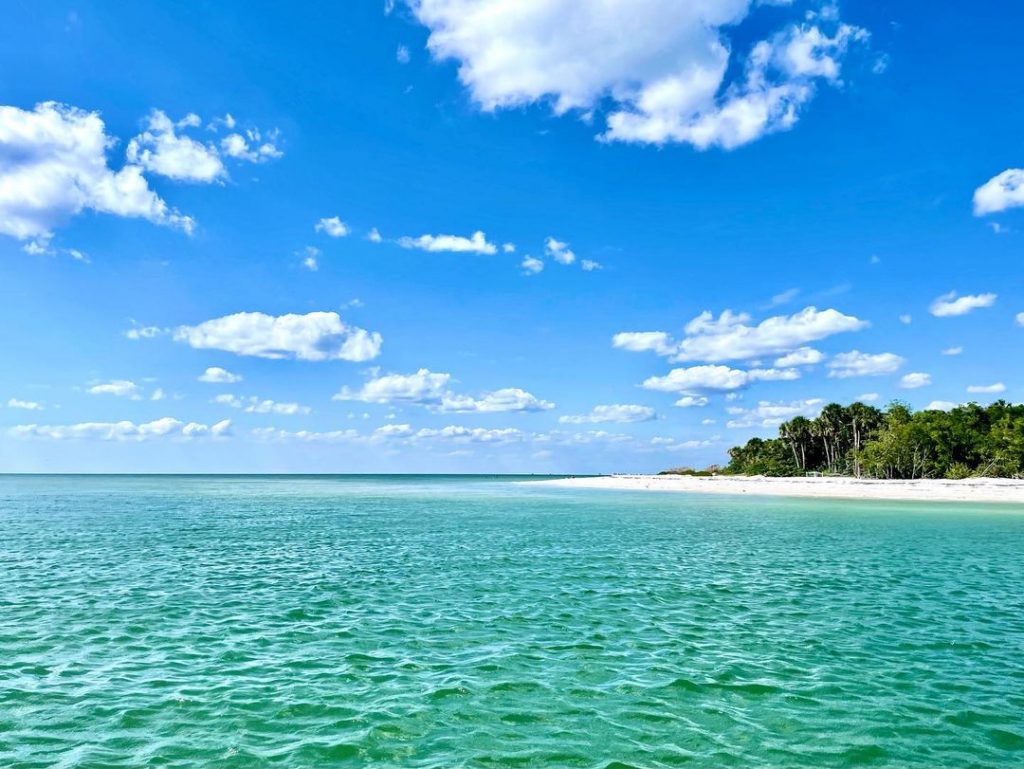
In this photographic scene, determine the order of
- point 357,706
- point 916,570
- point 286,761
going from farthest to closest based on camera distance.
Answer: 1. point 916,570
2. point 357,706
3. point 286,761

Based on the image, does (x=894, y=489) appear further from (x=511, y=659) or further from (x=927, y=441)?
(x=511, y=659)

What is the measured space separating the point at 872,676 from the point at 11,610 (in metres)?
25.7

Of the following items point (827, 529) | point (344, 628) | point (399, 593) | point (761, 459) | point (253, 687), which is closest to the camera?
point (253, 687)

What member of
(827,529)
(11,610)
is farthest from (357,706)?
(827,529)

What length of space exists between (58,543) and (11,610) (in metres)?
22.8

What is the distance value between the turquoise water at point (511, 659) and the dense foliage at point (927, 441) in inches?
3665

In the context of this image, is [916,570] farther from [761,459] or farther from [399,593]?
[761,459]

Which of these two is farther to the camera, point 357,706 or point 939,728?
point 357,706

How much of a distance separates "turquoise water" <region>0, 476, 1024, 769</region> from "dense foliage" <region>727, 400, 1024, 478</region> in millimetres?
93091

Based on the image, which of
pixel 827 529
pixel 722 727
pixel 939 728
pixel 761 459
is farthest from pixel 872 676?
pixel 761 459

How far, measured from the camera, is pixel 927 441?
12069 centimetres

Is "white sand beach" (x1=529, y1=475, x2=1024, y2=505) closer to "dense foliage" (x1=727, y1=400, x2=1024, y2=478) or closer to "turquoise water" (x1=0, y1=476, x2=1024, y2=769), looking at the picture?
"dense foliage" (x1=727, y1=400, x2=1024, y2=478)

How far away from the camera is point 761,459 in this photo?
17900 cm

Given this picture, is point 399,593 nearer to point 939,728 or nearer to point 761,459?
point 939,728
